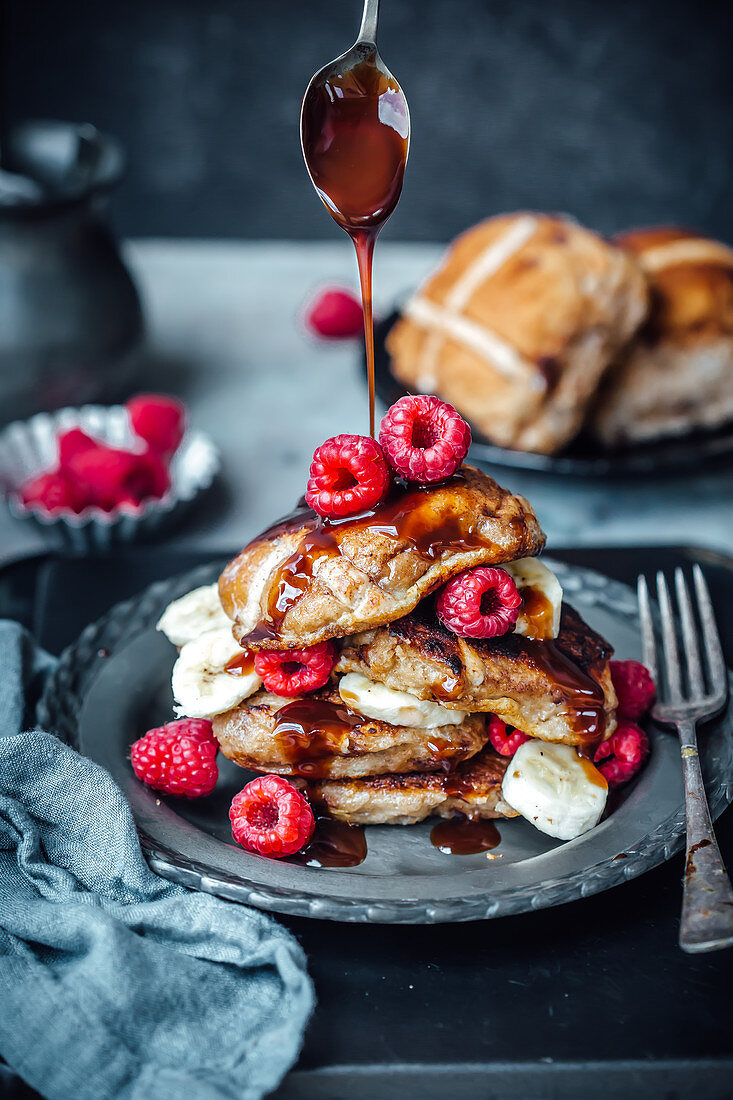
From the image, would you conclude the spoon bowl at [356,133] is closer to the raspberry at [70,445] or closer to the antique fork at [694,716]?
the antique fork at [694,716]

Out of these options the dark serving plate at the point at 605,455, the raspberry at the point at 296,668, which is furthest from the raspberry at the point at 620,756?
the dark serving plate at the point at 605,455

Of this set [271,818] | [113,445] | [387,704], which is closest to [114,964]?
[271,818]

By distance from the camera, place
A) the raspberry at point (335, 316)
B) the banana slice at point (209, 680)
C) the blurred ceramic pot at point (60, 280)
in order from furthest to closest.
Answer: the raspberry at point (335, 316), the blurred ceramic pot at point (60, 280), the banana slice at point (209, 680)

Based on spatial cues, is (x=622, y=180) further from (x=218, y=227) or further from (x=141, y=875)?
(x=141, y=875)

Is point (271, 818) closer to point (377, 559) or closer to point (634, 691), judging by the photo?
point (377, 559)

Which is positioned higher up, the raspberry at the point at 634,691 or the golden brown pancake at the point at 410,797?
the raspberry at the point at 634,691

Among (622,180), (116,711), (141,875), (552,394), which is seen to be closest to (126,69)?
(622,180)

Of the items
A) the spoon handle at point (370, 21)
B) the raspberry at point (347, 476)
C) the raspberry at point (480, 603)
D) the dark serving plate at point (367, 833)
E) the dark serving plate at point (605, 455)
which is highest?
the spoon handle at point (370, 21)
